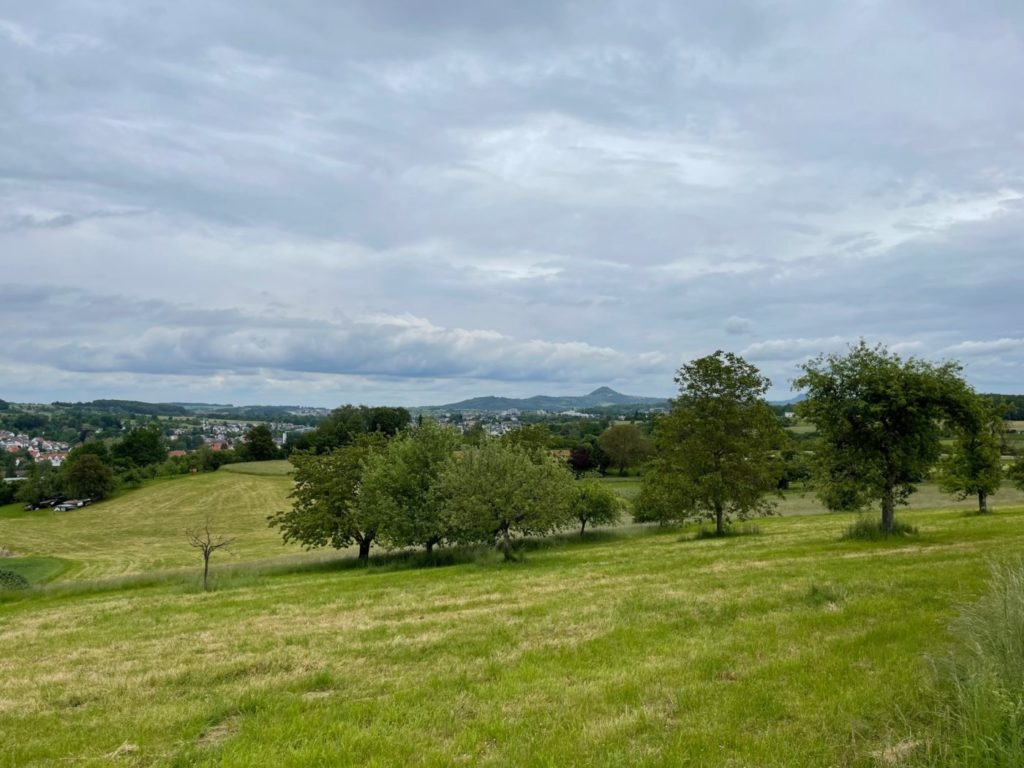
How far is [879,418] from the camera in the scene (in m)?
25.5

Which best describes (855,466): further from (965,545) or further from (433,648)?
(433,648)

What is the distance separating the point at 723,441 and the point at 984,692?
33358 mm

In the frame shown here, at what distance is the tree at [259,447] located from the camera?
146250 millimetres

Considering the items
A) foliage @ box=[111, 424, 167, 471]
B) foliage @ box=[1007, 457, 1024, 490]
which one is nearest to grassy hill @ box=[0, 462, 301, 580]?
foliage @ box=[111, 424, 167, 471]

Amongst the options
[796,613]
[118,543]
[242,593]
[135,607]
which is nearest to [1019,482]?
[796,613]

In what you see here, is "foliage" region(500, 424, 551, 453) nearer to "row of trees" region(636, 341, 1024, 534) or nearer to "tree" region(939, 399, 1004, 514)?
"row of trees" region(636, 341, 1024, 534)

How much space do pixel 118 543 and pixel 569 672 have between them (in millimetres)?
83840

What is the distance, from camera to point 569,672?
9.49 metres

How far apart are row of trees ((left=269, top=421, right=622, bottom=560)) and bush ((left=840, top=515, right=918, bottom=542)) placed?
44.6 feet

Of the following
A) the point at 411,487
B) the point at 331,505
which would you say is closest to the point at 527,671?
the point at 411,487

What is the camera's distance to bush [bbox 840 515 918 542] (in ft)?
83.3

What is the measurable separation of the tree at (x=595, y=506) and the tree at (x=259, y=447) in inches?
4359

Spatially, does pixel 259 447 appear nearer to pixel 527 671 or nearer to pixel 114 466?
pixel 114 466

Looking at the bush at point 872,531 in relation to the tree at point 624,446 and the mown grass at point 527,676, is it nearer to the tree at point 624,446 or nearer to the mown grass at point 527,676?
the mown grass at point 527,676
